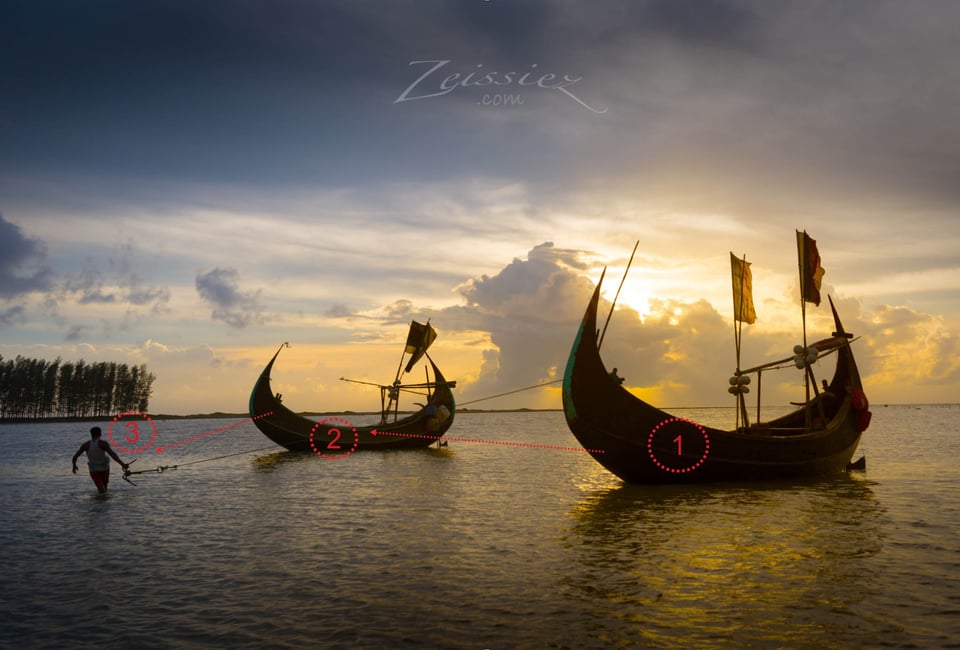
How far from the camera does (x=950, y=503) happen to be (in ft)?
55.3

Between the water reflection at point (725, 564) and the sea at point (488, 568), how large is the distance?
0.16ft

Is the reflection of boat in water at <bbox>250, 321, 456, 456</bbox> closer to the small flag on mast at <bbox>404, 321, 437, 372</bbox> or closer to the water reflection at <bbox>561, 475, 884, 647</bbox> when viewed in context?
the small flag on mast at <bbox>404, 321, 437, 372</bbox>

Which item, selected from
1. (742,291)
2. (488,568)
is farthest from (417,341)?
(488,568)

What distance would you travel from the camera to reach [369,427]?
39.0 metres

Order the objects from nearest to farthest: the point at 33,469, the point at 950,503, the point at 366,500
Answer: the point at 950,503 < the point at 366,500 < the point at 33,469

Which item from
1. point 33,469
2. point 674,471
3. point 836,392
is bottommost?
point 33,469

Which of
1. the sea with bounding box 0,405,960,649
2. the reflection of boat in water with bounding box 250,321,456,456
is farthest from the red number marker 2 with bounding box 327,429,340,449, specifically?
the sea with bounding box 0,405,960,649

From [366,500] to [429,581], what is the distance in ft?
30.8

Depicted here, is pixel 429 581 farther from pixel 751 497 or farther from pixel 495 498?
pixel 751 497

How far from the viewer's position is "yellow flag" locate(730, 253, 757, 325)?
74.1ft

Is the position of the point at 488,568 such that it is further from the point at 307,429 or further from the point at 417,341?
the point at 417,341

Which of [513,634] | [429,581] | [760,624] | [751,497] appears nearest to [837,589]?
[760,624]

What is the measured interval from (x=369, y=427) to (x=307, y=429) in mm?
3936

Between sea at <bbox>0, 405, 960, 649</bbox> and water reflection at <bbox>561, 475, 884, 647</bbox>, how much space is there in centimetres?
5
